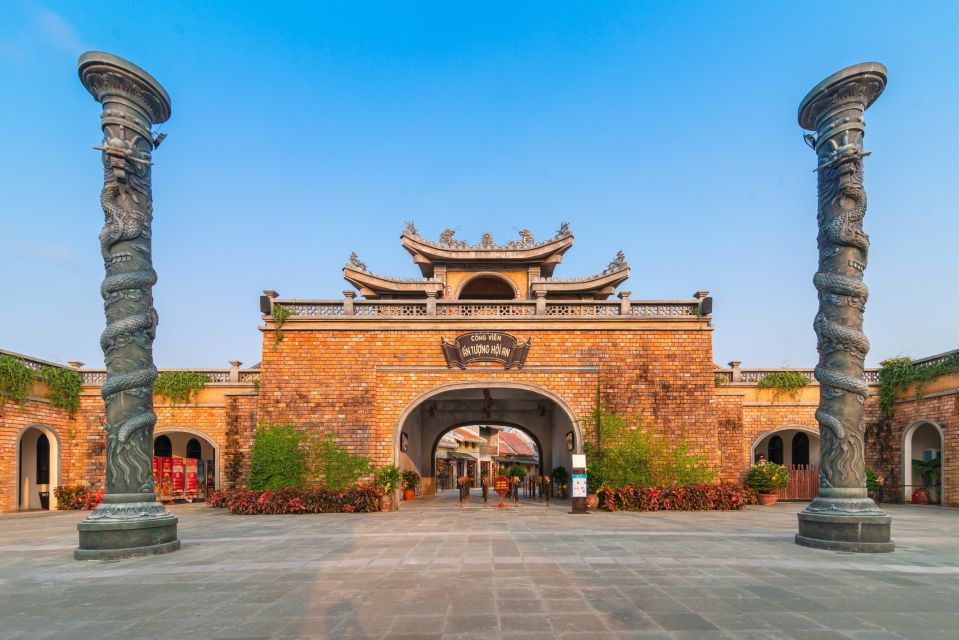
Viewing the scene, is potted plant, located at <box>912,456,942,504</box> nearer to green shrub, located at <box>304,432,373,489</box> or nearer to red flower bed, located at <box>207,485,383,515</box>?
red flower bed, located at <box>207,485,383,515</box>

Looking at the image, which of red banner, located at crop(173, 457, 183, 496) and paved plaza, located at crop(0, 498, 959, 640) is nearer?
paved plaza, located at crop(0, 498, 959, 640)

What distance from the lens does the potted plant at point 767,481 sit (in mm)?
15961

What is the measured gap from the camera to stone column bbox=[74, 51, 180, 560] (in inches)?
305

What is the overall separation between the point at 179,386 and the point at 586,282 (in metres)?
14.0

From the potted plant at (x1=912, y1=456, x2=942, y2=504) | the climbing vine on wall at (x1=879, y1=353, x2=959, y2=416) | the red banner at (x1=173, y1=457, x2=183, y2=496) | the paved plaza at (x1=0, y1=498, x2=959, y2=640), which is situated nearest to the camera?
the paved plaza at (x1=0, y1=498, x2=959, y2=640)

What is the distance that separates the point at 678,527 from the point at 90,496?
16185 millimetres

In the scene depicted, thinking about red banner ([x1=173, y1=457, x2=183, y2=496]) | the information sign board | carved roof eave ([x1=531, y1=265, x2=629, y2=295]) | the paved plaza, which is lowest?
red banner ([x1=173, y1=457, x2=183, y2=496])

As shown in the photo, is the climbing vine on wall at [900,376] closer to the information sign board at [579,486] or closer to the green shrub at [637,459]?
the green shrub at [637,459]

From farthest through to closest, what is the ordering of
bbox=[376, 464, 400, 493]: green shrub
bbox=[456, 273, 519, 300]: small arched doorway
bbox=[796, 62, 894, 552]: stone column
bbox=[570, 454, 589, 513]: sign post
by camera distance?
bbox=[456, 273, 519, 300]: small arched doorway
bbox=[376, 464, 400, 493]: green shrub
bbox=[570, 454, 589, 513]: sign post
bbox=[796, 62, 894, 552]: stone column

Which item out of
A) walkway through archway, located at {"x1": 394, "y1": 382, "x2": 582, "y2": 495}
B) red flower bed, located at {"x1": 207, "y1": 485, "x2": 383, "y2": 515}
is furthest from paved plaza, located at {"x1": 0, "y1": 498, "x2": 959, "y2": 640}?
walkway through archway, located at {"x1": 394, "y1": 382, "x2": 582, "y2": 495}

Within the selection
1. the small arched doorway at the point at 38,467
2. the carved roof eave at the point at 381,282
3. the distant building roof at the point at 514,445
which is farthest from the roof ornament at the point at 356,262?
the distant building roof at the point at 514,445

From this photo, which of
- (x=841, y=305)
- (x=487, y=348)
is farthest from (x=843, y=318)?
(x=487, y=348)

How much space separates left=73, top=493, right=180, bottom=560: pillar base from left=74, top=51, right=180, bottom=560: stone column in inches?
0.5

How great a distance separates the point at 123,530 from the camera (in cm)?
748
